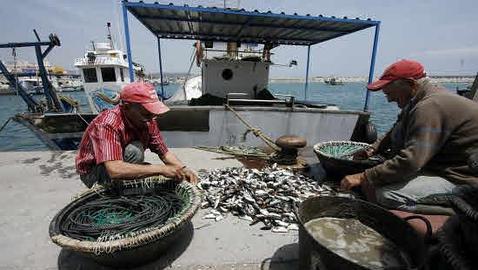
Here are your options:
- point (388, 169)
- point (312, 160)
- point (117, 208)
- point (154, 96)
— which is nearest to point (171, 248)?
point (117, 208)

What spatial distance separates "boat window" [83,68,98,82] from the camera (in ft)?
54.1

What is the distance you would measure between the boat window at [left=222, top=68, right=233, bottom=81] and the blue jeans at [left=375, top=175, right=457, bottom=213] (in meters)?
8.27

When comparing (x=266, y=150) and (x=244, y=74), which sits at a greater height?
(x=244, y=74)

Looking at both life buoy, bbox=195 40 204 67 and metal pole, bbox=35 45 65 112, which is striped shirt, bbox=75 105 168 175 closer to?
life buoy, bbox=195 40 204 67

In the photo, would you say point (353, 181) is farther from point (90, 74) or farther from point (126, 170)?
point (90, 74)

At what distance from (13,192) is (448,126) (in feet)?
19.0

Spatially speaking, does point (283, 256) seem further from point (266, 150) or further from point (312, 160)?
point (266, 150)

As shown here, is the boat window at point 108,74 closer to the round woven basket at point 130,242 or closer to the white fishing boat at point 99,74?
the white fishing boat at point 99,74

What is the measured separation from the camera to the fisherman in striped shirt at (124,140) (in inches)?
107

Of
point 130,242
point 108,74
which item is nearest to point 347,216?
point 130,242

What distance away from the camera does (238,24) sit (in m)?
8.43

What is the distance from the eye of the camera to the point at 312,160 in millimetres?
6117

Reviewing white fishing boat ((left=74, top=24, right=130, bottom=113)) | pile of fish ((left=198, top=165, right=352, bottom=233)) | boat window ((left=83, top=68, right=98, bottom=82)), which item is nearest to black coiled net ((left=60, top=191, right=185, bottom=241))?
pile of fish ((left=198, top=165, right=352, bottom=233))

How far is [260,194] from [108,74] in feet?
53.3
